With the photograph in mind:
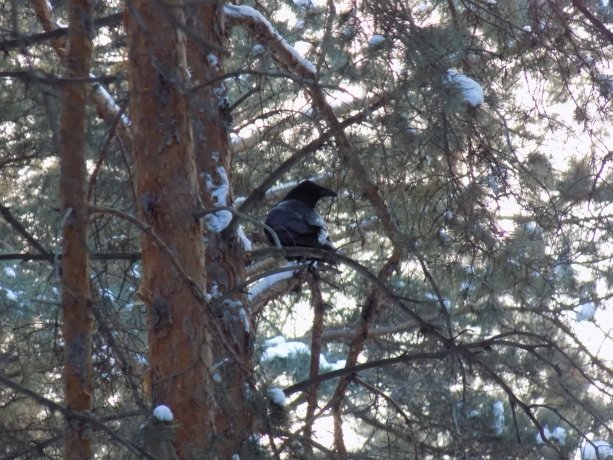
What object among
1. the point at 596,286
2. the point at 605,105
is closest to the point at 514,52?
the point at 605,105

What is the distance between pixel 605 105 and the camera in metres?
5.50

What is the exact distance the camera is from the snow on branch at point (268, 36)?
4867 millimetres

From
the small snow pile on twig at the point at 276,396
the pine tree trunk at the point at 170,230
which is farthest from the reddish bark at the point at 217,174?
the small snow pile on twig at the point at 276,396

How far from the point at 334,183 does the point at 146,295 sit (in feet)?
8.15

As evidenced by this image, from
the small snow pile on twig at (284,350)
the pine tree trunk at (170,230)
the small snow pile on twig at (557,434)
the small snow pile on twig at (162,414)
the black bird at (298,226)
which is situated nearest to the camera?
the small snow pile on twig at (162,414)

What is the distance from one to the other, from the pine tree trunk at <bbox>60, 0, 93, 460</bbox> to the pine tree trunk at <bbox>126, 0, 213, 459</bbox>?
47 cm

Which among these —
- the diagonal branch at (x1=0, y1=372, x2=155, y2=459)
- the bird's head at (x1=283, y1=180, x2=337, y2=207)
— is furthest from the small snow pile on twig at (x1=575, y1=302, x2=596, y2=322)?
the diagonal branch at (x1=0, y1=372, x2=155, y2=459)

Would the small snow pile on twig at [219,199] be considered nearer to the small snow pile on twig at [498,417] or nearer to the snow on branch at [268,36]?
the snow on branch at [268,36]

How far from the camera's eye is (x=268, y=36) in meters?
5.07

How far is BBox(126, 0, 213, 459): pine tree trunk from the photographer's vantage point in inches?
135

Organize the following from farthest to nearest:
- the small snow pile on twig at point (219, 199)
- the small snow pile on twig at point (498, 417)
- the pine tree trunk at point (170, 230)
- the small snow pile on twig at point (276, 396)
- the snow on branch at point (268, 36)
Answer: the small snow pile on twig at point (498, 417) < the snow on branch at point (268, 36) < the small snow pile on twig at point (219, 199) < the pine tree trunk at point (170, 230) < the small snow pile on twig at point (276, 396)

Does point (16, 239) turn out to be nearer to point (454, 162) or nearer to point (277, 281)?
point (277, 281)

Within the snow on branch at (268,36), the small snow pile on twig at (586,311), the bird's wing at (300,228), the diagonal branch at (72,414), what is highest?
the small snow pile on twig at (586,311)

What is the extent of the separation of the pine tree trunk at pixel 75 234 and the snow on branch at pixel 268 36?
74.8 inches
